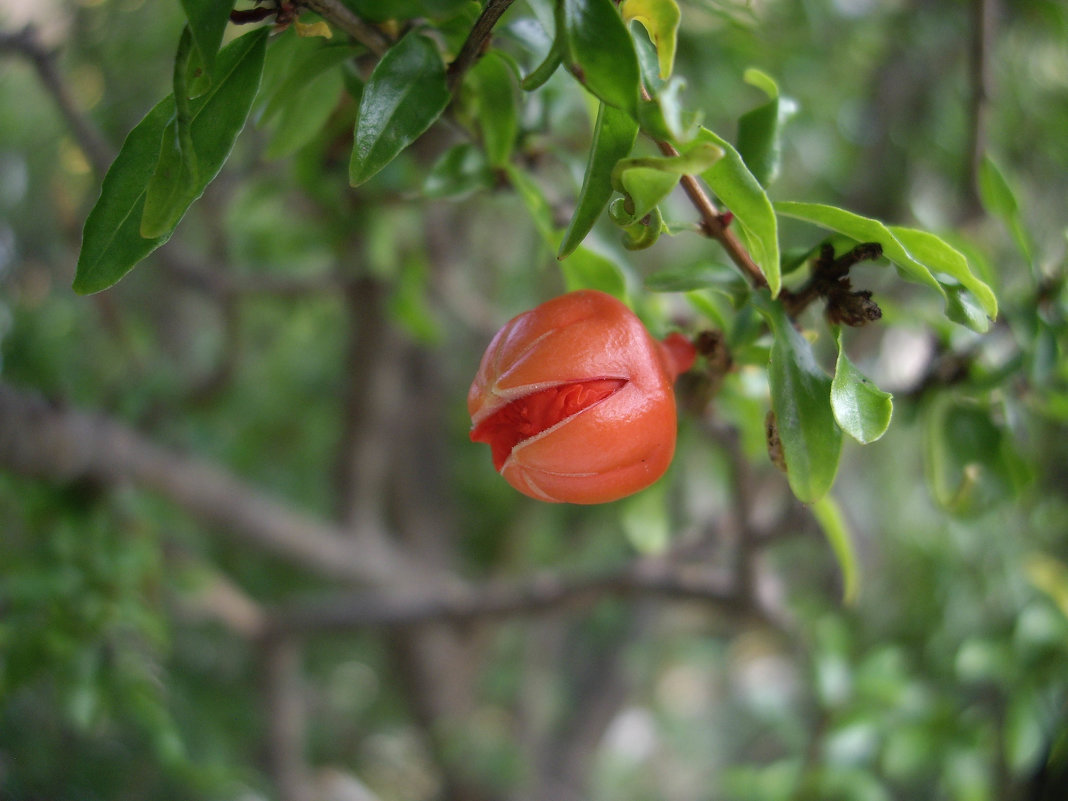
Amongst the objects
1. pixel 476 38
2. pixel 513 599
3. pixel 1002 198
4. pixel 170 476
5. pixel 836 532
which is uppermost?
pixel 476 38

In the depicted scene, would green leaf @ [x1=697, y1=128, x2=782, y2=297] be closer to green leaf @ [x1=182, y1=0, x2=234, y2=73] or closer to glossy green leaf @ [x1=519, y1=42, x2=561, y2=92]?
glossy green leaf @ [x1=519, y1=42, x2=561, y2=92]

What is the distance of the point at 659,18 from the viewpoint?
1.32 ft

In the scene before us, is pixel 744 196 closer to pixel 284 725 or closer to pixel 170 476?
pixel 170 476

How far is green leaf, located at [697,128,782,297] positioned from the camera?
0.38 m

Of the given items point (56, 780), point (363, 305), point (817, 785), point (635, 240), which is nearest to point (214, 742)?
point (56, 780)

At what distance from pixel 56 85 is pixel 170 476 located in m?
0.69

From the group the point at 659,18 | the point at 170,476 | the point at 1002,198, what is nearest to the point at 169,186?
the point at 659,18

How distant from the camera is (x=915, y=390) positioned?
0.74m

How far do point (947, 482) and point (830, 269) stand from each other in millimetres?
372

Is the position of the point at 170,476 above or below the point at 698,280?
below

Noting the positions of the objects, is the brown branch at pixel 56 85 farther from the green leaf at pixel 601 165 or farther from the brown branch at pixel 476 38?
the green leaf at pixel 601 165

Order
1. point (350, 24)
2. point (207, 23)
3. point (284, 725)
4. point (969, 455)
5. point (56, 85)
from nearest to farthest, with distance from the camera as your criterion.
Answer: point (207, 23) → point (350, 24) → point (969, 455) → point (56, 85) → point (284, 725)

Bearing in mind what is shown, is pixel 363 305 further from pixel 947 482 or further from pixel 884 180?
pixel 947 482

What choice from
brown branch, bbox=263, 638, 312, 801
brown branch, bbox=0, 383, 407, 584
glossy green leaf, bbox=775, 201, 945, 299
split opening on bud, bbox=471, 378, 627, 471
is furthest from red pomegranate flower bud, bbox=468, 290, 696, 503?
brown branch, bbox=263, 638, 312, 801
